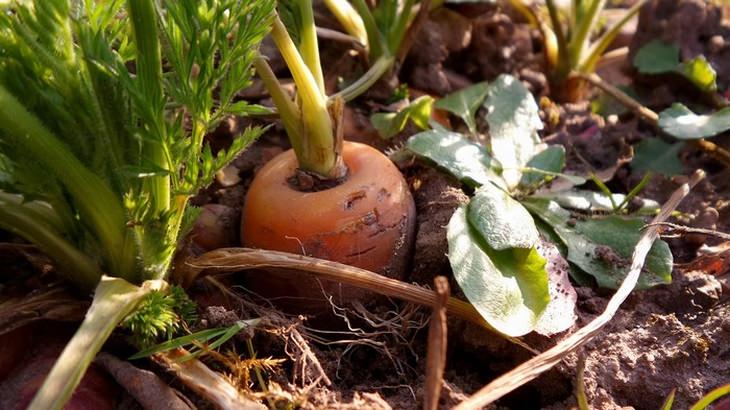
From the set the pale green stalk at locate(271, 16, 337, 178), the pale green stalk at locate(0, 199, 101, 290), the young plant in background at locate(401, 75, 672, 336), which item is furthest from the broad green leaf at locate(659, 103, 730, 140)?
the pale green stalk at locate(0, 199, 101, 290)

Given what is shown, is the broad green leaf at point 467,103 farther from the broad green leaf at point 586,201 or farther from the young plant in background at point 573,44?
A: the young plant in background at point 573,44

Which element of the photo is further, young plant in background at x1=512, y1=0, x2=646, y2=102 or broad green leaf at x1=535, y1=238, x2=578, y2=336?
young plant in background at x1=512, y1=0, x2=646, y2=102

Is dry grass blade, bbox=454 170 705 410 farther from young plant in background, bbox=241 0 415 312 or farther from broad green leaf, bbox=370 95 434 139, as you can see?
broad green leaf, bbox=370 95 434 139

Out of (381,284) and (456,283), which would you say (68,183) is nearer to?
(381,284)

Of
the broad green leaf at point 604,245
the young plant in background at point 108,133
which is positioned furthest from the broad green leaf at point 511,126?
the young plant in background at point 108,133

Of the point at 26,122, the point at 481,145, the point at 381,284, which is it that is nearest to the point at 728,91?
the point at 481,145

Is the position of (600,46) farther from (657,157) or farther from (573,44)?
(657,157)
